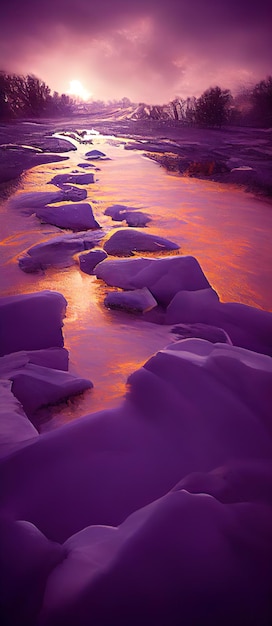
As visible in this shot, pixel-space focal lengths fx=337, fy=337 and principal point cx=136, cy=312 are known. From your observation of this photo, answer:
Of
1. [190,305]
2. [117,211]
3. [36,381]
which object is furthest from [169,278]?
[117,211]

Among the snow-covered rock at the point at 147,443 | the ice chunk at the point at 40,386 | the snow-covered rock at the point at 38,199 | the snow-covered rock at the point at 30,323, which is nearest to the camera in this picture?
the snow-covered rock at the point at 147,443

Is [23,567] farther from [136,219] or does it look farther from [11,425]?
[136,219]

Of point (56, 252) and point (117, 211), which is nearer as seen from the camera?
point (56, 252)

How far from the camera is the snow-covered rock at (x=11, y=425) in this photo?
0.96 m

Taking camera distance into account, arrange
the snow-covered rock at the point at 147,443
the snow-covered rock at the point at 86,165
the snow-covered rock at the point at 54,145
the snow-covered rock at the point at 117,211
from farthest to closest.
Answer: the snow-covered rock at the point at 54,145 → the snow-covered rock at the point at 86,165 → the snow-covered rock at the point at 117,211 → the snow-covered rock at the point at 147,443

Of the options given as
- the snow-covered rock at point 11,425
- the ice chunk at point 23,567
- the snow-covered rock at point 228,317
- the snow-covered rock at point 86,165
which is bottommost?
the ice chunk at point 23,567

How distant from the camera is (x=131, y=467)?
953 millimetres

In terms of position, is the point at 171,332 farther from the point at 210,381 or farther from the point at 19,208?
the point at 19,208

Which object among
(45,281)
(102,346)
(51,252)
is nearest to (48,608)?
(102,346)

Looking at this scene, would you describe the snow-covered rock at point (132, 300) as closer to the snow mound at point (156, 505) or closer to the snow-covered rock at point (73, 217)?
the snow mound at point (156, 505)

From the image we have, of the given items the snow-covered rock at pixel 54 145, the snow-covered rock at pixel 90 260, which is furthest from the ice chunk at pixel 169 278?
the snow-covered rock at pixel 54 145

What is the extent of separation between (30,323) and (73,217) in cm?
235

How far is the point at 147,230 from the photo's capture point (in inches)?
147

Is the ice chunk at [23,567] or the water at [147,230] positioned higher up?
the water at [147,230]
